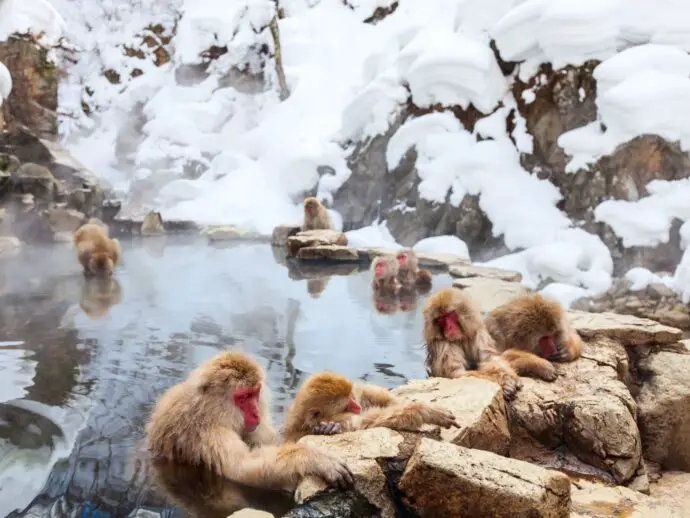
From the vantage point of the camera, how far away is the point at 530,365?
3.00 metres

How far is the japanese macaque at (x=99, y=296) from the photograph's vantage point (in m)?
5.20

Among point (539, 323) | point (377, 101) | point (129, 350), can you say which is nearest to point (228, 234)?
point (377, 101)

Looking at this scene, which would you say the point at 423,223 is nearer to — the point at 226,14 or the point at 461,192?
the point at 461,192

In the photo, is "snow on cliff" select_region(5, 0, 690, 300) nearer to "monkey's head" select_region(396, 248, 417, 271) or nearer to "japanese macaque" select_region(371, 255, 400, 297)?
"monkey's head" select_region(396, 248, 417, 271)

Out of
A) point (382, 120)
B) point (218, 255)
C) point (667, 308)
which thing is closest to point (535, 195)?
point (667, 308)

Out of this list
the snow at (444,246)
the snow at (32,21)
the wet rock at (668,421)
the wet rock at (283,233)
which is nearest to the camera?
the wet rock at (668,421)

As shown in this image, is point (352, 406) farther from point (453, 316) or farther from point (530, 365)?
point (530, 365)

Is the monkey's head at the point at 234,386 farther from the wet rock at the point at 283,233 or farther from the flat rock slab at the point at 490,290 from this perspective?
the wet rock at the point at 283,233

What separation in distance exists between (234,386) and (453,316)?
1346mm

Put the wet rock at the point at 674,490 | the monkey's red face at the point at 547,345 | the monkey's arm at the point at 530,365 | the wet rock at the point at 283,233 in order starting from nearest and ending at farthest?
1. the wet rock at the point at 674,490
2. the monkey's arm at the point at 530,365
3. the monkey's red face at the point at 547,345
4. the wet rock at the point at 283,233

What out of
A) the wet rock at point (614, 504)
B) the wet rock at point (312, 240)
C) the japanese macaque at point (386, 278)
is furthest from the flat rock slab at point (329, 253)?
the wet rock at point (614, 504)

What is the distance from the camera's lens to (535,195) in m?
9.18

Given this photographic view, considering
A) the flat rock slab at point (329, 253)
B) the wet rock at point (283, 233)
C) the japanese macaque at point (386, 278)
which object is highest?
the wet rock at point (283, 233)

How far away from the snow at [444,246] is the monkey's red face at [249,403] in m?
7.02
